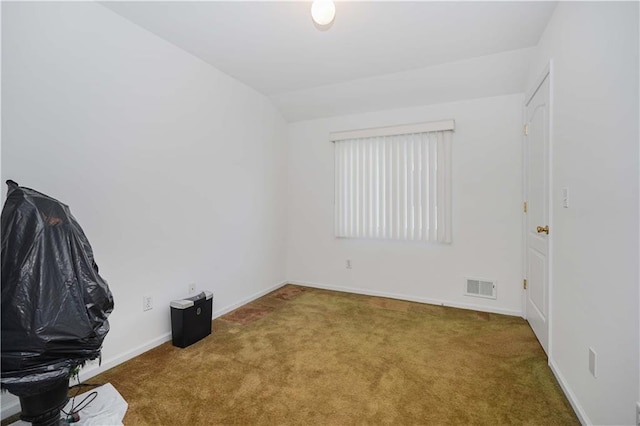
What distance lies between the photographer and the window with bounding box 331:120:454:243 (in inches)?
133

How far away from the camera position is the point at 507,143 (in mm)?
3102

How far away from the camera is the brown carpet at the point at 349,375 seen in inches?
63.9

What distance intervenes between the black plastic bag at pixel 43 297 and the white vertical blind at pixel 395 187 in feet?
9.72

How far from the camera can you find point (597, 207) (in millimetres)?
1436

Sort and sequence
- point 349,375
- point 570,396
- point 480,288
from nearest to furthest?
point 570,396, point 349,375, point 480,288

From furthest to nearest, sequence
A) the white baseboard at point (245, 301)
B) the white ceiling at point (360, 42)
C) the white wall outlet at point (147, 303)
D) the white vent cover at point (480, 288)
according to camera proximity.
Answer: the white vent cover at point (480, 288)
the white baseboard at point (245, 301)
the white wall outlet at point (147, 303)
the white ceiling at point (360, 42)

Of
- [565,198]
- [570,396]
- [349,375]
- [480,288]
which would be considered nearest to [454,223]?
[480,288]

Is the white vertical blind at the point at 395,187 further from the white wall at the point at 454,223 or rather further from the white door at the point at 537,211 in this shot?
the white door at the point at 537,211

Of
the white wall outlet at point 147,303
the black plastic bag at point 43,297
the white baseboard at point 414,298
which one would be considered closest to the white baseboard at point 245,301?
the white baseboard at point 414,298

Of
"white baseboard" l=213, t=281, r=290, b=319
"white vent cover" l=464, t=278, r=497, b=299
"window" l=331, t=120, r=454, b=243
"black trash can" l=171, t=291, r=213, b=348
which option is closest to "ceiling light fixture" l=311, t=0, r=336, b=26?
"window" l=331, t=120, r=454, b=243

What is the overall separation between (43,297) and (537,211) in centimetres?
329

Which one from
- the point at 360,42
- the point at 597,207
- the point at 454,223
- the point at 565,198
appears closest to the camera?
the point at 597,207

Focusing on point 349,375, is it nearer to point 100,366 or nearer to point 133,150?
point 100,366

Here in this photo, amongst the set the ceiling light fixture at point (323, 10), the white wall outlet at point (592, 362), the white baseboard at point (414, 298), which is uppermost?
the ceiling light fixture at point (323, 10)
